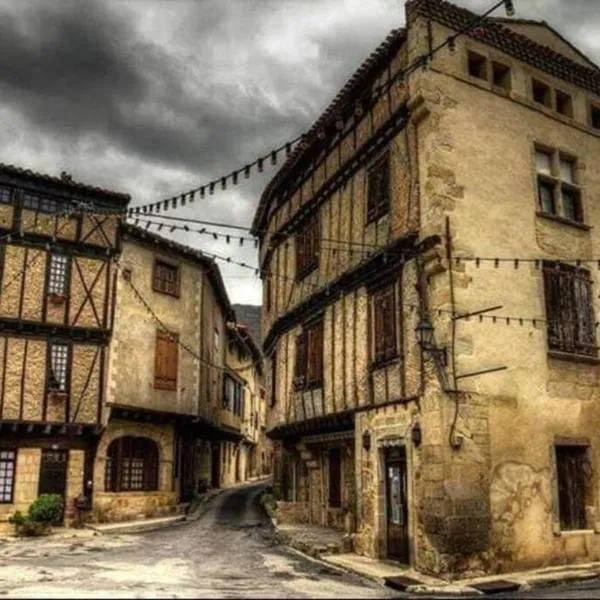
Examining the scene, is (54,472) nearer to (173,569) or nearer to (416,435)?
(173,569)

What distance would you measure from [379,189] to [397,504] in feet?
19.9

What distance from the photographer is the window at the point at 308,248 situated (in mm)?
15797

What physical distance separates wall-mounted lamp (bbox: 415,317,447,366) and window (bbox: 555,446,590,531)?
3013 mm

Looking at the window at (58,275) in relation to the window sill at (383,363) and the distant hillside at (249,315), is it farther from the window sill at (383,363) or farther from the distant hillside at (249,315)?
the distant hillside at (249,315)

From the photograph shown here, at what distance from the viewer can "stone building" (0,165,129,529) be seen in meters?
18.0

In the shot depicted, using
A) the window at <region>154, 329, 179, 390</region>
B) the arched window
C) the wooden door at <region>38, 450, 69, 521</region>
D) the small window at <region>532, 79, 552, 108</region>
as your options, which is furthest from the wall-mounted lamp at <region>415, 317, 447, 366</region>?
the wooden door at <region>38, 450, 69, 521</region>

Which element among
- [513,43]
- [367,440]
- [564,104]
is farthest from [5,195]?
[564,104]

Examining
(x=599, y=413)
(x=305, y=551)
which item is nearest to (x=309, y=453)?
(x=305, y=551)

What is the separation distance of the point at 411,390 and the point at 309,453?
5.90 meters

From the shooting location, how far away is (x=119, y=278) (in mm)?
20062

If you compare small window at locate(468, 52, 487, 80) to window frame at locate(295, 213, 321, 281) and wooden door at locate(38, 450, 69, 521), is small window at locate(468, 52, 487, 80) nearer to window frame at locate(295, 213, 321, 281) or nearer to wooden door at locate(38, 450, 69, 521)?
window frame at locate(295, 213, 321, 281)

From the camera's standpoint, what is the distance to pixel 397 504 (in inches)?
464

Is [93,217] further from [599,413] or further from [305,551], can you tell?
[599,413]

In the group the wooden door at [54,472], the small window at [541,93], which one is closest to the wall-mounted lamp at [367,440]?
the small window at [541,93]
